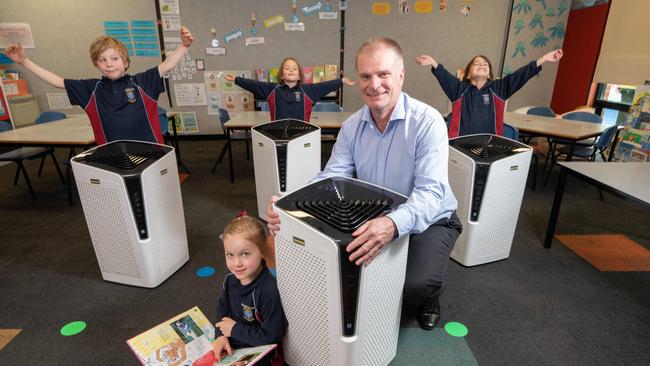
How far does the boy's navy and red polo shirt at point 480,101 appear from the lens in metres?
2.90

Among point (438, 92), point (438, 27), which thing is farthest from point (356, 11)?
point (438, 92)

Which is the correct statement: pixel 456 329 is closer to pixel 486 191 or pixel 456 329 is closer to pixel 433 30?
pixel 486 191

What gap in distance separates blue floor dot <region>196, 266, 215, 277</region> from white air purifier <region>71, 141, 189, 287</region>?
0.14 metres

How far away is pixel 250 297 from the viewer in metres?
1.36

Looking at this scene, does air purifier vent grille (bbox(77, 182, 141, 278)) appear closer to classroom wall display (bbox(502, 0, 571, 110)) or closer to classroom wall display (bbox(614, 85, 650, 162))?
classroom wall display (bbox(614, 85, 650, 162))

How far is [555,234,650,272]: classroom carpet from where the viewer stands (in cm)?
232

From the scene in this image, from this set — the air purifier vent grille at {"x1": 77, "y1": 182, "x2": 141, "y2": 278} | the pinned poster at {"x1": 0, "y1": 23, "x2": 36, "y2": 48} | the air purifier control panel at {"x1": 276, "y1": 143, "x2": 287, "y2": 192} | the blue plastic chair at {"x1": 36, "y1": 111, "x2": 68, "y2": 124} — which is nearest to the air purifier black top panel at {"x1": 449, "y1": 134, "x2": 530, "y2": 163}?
the air purifier control panel at {"x1": 276, "y1": 143, "x2": 287, "y2": 192}

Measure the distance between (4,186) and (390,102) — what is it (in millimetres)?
4320

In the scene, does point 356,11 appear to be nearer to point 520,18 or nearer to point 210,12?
point 210,12

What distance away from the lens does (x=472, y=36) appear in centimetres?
537

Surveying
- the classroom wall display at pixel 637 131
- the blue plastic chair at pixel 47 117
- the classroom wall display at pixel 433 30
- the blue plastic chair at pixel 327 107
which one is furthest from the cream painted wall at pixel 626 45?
the blue plastic chair at pixel 47 117

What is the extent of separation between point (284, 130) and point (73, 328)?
173cm

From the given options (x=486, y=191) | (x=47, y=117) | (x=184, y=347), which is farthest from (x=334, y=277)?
(x=47, y=117)

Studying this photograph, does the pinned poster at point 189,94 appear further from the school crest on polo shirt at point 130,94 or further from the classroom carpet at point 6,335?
the classroom carpet at point 6,335
